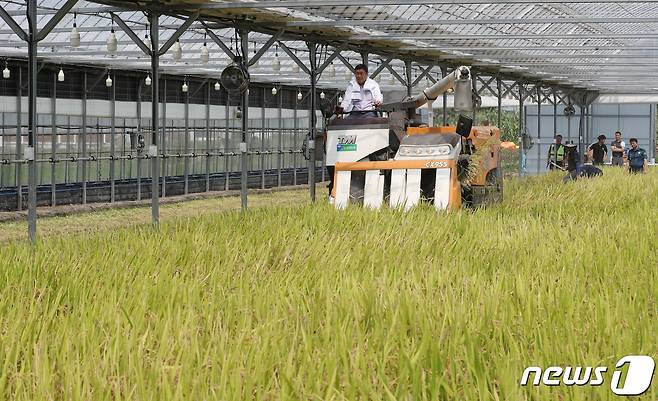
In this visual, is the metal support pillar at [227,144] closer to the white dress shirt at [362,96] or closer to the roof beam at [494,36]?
the roof beam at [494,36]

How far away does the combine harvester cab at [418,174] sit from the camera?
867 cm

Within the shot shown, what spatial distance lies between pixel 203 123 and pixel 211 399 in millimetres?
23020

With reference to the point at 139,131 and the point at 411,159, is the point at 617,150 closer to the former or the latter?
the point at 139,131

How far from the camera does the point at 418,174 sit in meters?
8.78

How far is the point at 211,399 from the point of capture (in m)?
2.74

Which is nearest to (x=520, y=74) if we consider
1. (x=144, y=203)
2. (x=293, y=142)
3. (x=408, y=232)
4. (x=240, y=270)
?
(x=293, y=142)

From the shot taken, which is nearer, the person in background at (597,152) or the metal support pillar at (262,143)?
the metal support pillar at (262,143)

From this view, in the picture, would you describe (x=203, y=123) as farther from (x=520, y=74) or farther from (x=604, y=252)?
(x=604, y=252)

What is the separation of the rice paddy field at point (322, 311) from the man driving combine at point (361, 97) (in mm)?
2805

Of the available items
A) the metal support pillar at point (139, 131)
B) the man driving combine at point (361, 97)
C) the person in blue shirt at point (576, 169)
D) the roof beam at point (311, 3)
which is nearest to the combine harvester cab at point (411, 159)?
the man driving combine at point (361, 97)

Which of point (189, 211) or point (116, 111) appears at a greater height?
point (116, 111)

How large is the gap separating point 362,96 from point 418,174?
127 cm

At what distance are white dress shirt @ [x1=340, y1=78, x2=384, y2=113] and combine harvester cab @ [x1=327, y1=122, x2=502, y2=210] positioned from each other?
367 millimetres

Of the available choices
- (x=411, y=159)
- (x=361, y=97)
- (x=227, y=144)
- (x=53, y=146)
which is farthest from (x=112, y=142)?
(x=411, y=159)
